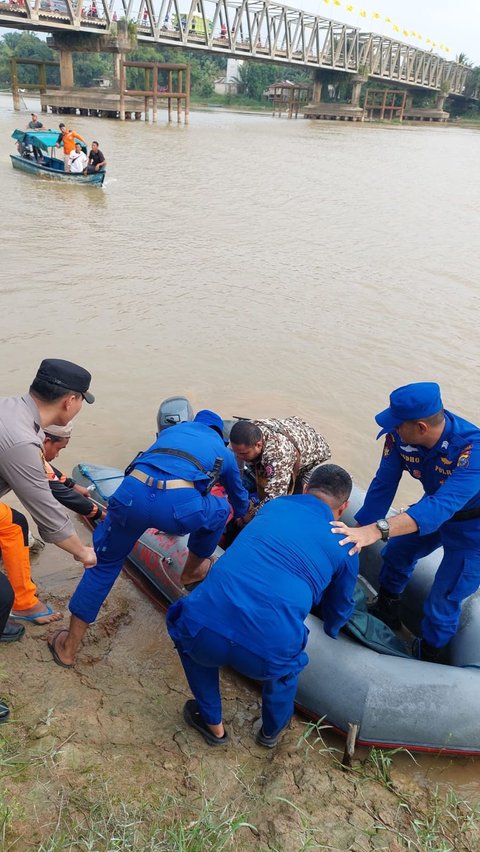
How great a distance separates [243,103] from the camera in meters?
62.0

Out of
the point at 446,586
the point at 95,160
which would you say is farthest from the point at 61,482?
the point at 95,160

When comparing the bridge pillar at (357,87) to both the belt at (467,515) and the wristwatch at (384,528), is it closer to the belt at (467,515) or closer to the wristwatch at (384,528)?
the belt at (467,515)

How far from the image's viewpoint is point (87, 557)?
105 inches

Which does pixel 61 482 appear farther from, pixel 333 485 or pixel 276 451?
pixel 333 485

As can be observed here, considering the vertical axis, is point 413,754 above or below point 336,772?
below

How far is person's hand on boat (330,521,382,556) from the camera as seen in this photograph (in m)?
2.29

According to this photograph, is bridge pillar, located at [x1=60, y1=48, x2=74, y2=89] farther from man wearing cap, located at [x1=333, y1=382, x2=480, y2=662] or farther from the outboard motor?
man wearing cap, located at [x1=333, y1=382, x2=480, y2=662]

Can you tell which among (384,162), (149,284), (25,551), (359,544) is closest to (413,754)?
(359,544)

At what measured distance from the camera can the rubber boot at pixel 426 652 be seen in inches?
117

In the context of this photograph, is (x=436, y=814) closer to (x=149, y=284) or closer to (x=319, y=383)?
(x=319, y=383)

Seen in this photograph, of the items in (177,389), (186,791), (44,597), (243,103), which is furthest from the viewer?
(243,103)

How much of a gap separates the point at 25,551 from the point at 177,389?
349 cm

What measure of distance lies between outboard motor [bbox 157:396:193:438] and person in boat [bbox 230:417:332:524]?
3.05 feet

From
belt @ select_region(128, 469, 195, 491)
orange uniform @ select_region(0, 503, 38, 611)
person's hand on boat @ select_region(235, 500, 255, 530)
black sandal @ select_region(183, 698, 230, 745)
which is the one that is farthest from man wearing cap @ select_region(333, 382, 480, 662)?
orange uniform @ select_region(0, 503, 38, 611)
